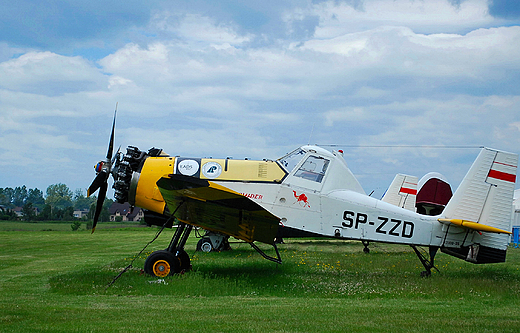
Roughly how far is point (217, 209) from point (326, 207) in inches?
99.4

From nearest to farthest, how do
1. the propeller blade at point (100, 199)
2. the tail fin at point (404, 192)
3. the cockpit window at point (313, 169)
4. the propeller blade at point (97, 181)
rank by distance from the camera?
the cockpit window at point (313, 169), the propeller blade at point (97, 181), the propeller blade at point (100, 199), the tail fin at point (404, 192)

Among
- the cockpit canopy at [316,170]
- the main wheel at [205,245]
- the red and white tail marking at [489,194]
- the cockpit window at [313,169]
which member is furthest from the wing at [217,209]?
the main wheel at [205,245]

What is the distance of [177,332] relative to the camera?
5281 millimetres

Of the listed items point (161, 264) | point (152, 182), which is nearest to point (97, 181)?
point (152, 182)

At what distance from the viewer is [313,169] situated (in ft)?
34.9

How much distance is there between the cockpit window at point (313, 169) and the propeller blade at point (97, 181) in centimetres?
472

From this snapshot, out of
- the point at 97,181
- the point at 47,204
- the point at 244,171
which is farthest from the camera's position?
the point at 47,204

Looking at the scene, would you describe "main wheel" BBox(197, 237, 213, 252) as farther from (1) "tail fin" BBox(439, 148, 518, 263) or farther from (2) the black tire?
(1) "tail fin" BBox(439, 148, 518, 263)

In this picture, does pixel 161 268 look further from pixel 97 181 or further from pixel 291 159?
pixel 291 159

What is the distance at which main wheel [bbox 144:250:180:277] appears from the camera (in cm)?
1029

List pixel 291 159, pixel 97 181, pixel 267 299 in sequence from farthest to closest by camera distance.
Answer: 1. pixel 97 181
2. pixel 291 159
3. pixel 267 299

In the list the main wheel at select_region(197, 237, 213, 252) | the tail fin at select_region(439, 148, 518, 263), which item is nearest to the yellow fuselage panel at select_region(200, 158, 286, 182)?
the tail fin at select_region(439, 148, 518, 263)

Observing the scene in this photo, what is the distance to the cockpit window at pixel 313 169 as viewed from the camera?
34.6ft

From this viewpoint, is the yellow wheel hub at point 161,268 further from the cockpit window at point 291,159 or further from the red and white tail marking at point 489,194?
the red and white tail marking at point 489,194
